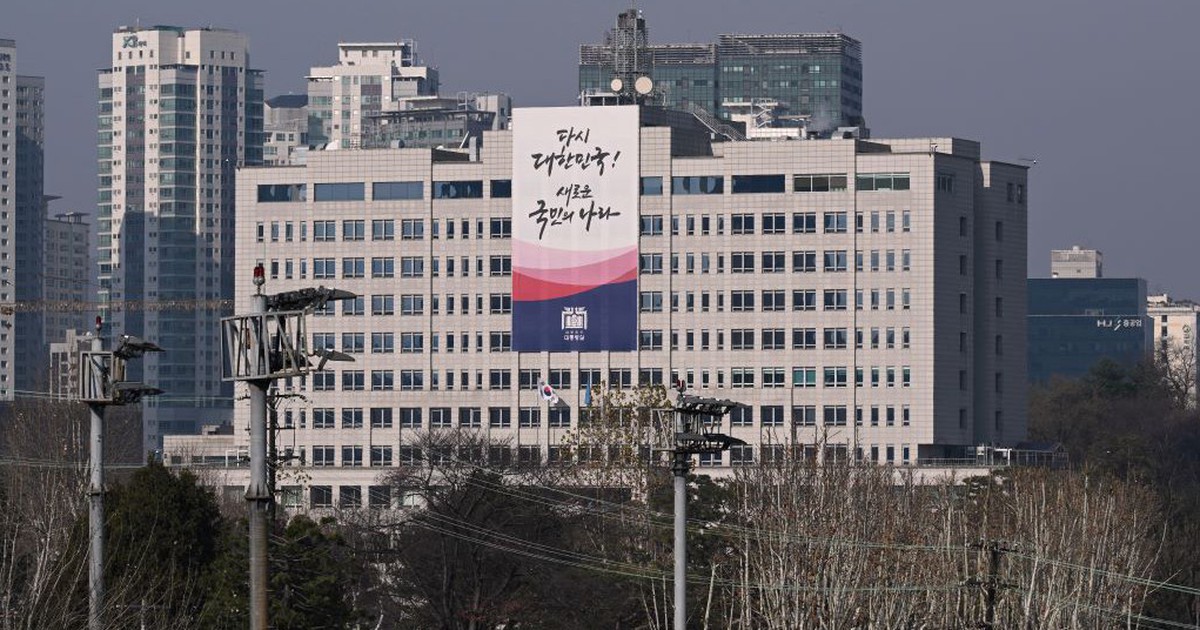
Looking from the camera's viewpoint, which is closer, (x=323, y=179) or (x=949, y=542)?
(x=949, y=542)

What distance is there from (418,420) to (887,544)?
99.7 metres

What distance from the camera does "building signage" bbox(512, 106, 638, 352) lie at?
612 feet

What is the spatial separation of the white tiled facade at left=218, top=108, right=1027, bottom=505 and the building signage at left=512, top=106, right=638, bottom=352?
244 centimetres

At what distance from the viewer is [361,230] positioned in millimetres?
194625

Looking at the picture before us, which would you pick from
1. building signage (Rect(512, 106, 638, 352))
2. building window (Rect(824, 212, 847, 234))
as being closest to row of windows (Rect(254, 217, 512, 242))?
building signage (Rect(512, 106, 638, 352))

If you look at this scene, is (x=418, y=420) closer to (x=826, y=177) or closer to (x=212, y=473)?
(x=212, y=473)

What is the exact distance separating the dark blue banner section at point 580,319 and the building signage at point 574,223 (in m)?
0.07

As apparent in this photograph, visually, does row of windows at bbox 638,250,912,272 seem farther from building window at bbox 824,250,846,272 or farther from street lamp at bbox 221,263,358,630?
street lamp at bbox 221,263,358,630

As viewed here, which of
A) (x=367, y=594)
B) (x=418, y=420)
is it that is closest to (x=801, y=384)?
(x=418, y=420)

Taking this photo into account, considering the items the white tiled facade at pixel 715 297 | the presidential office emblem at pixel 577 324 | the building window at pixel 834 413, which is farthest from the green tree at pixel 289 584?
the building window at pixel 834 413

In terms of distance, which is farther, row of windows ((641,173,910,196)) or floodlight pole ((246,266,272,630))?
row of windows ((641,173,910,196))

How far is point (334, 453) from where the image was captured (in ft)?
638

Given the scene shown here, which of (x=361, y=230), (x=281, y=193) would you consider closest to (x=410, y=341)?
(x=361, y=230)

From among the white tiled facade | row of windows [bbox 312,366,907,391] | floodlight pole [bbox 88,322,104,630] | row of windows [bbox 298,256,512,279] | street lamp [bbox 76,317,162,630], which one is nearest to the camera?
floodlight pole [bbox 88,322,104,630]
